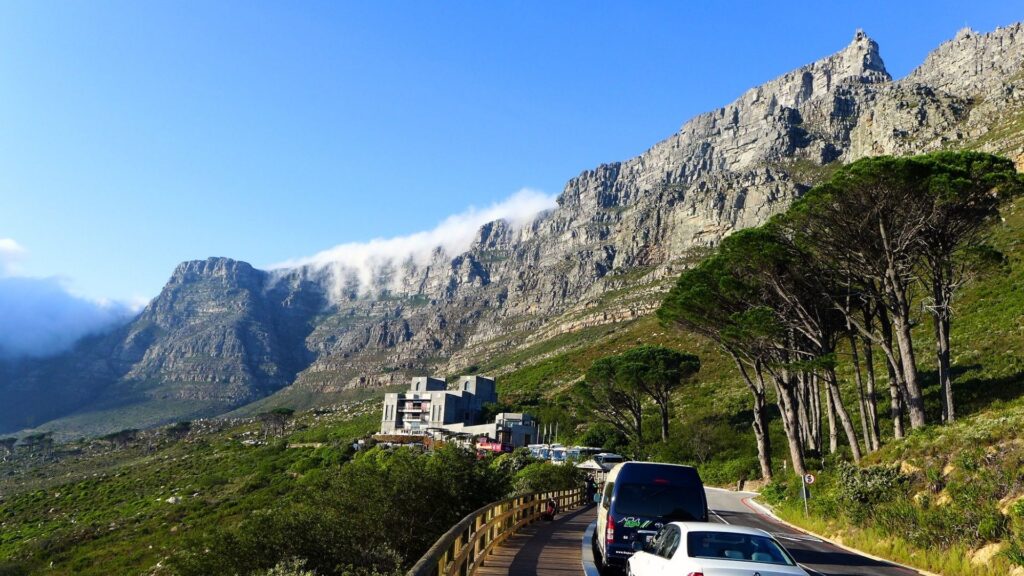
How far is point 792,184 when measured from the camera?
175000mm

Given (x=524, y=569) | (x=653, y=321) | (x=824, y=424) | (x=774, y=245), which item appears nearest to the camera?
(x=524, y=569)

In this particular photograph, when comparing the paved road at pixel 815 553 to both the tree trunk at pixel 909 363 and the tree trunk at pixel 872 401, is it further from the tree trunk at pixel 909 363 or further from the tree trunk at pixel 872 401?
the tree trunk at pixel 909 363

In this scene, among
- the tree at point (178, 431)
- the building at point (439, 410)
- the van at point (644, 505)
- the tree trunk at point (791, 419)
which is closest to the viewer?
the van at point (644, 505)

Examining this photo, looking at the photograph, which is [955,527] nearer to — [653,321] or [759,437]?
[759,437]

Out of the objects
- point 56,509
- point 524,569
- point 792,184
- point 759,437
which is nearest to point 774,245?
point 759,437

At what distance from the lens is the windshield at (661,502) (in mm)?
11867

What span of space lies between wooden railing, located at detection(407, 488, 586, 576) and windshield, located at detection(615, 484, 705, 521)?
8.93 feet

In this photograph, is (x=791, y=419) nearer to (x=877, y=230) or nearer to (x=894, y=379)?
(x=894, y=379)

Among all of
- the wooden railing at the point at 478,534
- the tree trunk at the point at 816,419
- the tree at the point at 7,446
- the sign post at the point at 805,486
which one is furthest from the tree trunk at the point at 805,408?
the tree at the point at 7,446

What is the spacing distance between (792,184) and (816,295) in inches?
6323

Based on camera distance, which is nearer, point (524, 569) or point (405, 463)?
point (524, 569)

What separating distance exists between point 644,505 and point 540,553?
3768 mm

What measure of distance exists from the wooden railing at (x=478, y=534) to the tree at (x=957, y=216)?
51.1 feet

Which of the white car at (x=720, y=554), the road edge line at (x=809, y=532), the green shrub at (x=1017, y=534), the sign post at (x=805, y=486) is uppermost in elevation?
the white car at (x=720, y=554)
